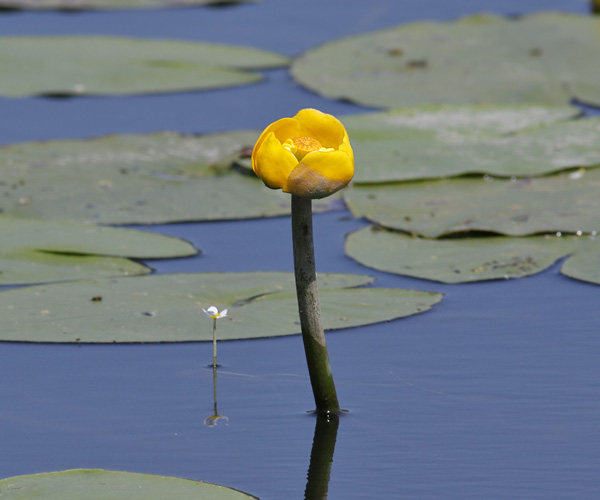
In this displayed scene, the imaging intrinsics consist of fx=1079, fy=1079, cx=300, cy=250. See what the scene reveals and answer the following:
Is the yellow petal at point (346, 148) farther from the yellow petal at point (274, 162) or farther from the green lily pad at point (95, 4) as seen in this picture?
the green lily pad at point (95, 4)

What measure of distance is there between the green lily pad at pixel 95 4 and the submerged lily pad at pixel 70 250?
3.97 m

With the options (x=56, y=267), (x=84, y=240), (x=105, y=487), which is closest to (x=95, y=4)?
(x=84, y=240)

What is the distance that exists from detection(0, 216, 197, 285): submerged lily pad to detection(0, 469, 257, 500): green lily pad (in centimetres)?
110

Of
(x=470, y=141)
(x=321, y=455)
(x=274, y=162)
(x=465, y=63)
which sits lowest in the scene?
(x=321, y=455)

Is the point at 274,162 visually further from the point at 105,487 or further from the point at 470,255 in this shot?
the point at 470,255

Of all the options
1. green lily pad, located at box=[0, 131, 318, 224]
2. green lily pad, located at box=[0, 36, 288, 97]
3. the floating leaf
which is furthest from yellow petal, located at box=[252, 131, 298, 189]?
green lily pad, located at box=[0, 36, 288, 97]

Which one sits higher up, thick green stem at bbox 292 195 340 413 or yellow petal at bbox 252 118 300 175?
yellow petal at bbox 252 118 300 175

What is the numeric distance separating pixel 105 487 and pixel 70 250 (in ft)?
4.40

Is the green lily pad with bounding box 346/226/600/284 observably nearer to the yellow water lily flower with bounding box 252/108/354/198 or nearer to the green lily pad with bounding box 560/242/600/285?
the green lily pad with bounding box 560/242/600/285

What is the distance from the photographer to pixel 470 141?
3.99 meters

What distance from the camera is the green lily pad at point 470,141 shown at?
12.2ft

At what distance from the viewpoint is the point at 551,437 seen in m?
2.02

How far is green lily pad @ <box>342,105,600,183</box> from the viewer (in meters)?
3.72

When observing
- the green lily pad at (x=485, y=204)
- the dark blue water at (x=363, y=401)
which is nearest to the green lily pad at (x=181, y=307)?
the dark blue water at (x=363, y=401)
